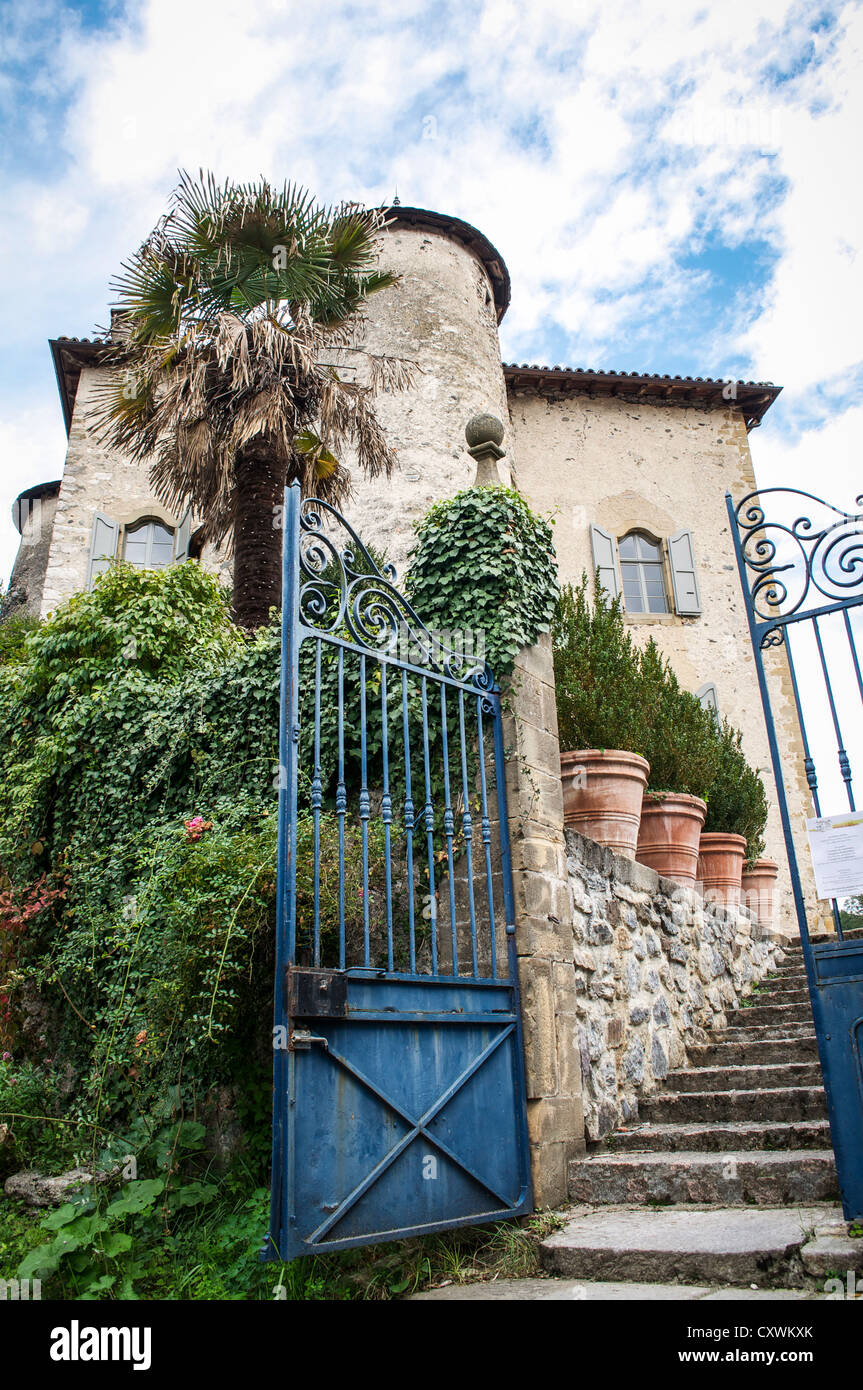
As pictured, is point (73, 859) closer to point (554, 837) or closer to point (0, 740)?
point (0, 740)

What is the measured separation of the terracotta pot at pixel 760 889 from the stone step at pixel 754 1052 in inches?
128

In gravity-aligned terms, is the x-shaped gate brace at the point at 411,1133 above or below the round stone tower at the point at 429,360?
below

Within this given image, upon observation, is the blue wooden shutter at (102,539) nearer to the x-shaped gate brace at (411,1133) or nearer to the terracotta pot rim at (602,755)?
the terracotta pot rim at (602,755)

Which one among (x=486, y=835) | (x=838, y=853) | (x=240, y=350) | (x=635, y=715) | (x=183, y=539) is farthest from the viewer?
(x=183, y=539)

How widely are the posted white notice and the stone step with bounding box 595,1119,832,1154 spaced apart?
130 cm

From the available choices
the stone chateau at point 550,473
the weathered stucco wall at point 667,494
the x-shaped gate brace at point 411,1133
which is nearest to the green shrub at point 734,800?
the stone chateau at point 550,473

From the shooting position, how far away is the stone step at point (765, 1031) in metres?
5.30

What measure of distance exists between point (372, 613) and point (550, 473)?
10.3 meters

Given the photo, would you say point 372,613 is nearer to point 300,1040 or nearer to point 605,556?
point 300,1040

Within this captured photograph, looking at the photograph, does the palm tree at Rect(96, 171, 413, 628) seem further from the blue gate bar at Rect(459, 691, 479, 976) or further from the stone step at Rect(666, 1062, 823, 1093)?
the stone step at Rect(666, 1062, 823, 1093)

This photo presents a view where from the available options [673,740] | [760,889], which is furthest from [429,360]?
[760,889]

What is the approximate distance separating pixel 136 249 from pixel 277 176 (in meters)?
1.31

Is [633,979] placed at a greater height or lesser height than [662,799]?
lesser

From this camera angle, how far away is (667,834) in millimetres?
6277
